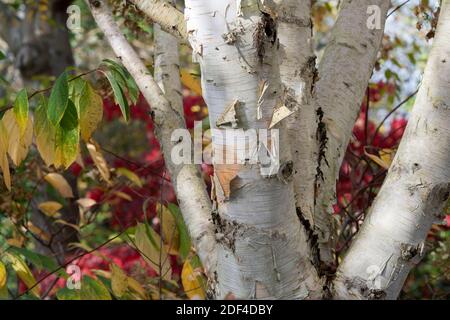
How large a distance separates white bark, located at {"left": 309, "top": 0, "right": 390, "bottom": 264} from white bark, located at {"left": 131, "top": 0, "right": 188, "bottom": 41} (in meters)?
0.31

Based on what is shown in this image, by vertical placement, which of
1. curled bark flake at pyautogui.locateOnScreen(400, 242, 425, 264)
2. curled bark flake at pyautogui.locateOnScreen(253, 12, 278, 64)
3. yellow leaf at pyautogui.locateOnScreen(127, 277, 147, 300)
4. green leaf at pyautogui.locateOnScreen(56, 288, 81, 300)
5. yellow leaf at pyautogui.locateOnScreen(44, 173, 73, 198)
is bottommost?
yellow leaf at pyautogui.locateOnScreen(127, 277, 147, 300)

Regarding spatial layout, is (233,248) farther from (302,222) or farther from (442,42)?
(442,42)

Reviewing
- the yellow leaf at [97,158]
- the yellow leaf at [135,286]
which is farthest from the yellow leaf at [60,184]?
the yellow leaf at [135,286]

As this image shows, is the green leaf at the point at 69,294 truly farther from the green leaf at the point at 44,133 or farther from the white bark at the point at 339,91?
the white bark at the point at 339,91

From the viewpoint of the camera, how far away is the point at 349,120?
4.41 ft

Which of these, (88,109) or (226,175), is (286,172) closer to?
(226,175)

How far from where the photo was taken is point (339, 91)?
4.37ft

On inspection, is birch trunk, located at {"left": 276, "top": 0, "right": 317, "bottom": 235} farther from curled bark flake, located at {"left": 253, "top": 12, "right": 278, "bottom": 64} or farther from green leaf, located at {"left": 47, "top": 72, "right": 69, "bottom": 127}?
green leaf, located at {"left": 47, "top": 72, "right": 69, "bottom": 127}

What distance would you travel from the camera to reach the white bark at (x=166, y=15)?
3.66ft

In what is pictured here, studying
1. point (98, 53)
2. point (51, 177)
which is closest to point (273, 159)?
point (51, 177)

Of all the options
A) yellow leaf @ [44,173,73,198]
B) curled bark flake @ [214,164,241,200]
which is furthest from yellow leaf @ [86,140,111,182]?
curled bark flake @ [214,164,241,200]

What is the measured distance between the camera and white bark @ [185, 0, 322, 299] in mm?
957

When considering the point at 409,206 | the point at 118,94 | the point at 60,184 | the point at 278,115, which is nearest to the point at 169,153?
the point at 118,94

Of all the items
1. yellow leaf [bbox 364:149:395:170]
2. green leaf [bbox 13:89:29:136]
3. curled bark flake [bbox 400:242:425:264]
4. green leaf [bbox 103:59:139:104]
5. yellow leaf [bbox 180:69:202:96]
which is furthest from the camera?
yellow leaf [bbox 180:69:202:96]
